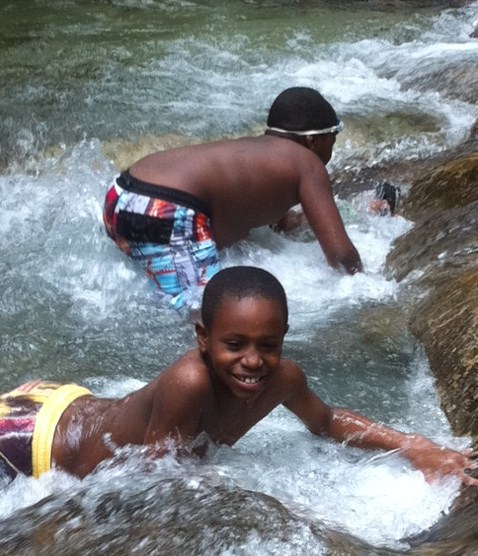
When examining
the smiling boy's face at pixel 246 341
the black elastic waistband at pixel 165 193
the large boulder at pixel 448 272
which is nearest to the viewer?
the smiling boy's face at pixel 246 341

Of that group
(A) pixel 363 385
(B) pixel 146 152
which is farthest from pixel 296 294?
(B) pixel 146 152

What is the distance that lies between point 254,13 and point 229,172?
673cm

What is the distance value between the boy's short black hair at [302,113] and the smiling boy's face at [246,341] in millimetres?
1925

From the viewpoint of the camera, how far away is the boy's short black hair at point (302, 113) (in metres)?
4.60

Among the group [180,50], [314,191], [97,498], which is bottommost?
[97,498]

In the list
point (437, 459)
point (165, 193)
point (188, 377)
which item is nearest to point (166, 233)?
A: point (165, 193)

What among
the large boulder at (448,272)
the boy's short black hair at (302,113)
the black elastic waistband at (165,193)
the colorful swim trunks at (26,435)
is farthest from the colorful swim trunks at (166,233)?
the colorful swim trunks at (26,435)

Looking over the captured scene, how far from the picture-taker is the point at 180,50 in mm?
8875

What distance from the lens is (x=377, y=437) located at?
127 inches

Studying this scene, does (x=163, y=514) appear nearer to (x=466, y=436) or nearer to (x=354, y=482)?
(x=354, y=482)

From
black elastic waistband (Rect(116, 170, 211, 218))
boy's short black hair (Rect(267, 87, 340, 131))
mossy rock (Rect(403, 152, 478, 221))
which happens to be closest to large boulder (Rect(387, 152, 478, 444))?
mossy rock (Rect(403, 152, 478, 221))

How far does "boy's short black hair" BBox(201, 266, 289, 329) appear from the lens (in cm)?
284

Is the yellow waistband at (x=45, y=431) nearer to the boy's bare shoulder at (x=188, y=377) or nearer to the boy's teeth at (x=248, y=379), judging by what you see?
the boy's bare shoulder at (x=188, y=377)

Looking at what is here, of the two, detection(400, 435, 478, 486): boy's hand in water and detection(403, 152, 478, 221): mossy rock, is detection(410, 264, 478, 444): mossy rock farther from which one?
detection(403, 152, 478, 221): mossy rock
